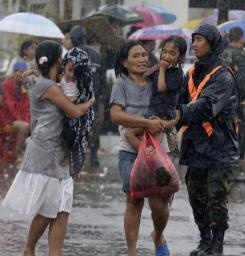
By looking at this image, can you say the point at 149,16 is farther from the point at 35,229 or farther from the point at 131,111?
the point at 35,229

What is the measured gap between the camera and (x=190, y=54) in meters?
22.2

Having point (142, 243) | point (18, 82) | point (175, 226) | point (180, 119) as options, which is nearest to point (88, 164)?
point (18, 82)

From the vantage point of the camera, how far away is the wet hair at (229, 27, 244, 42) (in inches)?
650

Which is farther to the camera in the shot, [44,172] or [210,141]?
[210,141]

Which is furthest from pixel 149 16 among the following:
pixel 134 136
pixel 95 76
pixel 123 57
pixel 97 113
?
pixel 134 136

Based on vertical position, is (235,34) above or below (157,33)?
above

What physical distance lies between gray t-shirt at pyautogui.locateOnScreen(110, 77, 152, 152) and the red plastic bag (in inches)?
10.0

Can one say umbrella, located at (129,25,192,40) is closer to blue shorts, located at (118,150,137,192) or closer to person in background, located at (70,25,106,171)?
person in background, located at (70,25,106,171)

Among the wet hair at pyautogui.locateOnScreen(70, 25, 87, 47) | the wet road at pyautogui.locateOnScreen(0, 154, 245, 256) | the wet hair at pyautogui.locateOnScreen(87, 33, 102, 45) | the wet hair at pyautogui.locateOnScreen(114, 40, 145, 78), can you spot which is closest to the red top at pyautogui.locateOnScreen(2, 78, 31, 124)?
the wet hair at pyautogui.locateOnScreen(70, 25, 87, 47)

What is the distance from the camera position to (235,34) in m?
16.6

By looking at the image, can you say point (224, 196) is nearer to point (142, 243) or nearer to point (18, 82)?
point (142, 243)

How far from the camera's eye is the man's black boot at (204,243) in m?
9.68

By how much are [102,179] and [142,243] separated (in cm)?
575

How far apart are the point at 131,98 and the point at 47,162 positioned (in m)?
0.95
